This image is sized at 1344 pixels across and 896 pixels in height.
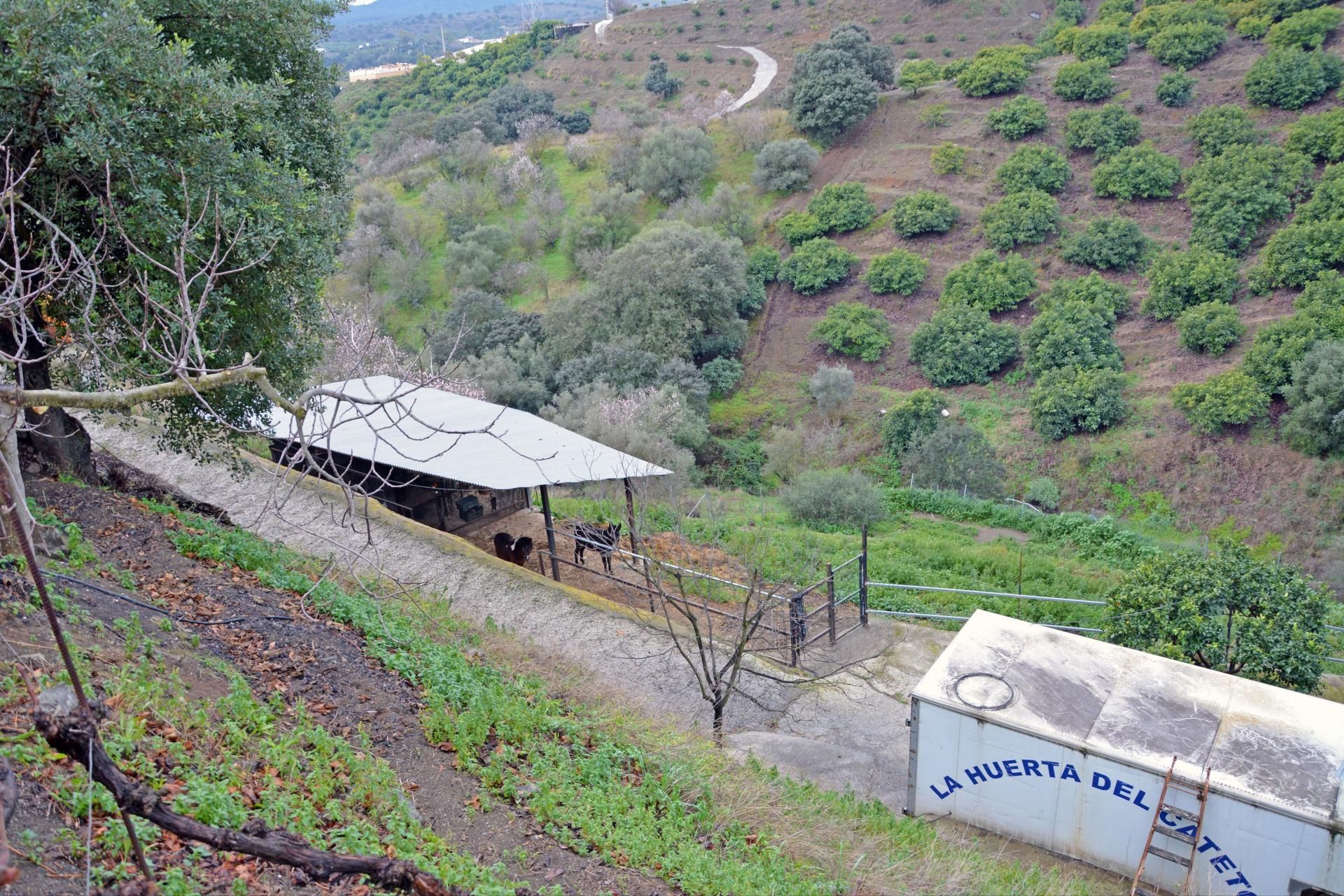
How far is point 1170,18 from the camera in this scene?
38.8 m

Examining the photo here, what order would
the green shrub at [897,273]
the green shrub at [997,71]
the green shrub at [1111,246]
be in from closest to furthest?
the green shrub at [1111,246]
the green shrub at [897,273]
the green shrub at [997,71]

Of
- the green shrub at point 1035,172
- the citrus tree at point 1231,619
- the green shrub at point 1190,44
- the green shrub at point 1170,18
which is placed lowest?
the citrus tree at point 1231,619

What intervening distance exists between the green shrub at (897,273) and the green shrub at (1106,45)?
13931 mm

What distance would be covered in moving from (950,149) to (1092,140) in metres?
5.30

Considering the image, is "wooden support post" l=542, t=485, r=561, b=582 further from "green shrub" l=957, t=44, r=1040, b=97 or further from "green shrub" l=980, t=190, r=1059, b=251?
"green shrub" l=957, t=44, r=1040, b=97

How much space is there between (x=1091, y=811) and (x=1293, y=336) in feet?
67.7

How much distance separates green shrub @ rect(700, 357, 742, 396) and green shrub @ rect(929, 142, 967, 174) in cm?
1370

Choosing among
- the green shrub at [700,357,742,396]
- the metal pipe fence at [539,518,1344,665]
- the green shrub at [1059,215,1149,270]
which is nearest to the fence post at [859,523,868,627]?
the metal pipe fence at [539,518,1344,665]

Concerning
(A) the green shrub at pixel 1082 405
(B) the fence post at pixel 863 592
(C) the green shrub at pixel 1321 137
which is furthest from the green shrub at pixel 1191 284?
(B) the fence post at pixel 863 592

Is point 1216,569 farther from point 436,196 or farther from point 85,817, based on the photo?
point 436,196

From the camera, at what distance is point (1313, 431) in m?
22.4

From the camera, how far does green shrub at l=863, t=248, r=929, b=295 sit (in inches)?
1297

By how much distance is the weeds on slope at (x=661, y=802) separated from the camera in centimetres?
692

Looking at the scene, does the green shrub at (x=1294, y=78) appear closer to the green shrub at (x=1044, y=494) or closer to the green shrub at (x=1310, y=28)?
the green shrub at (x=1310, y=28)
